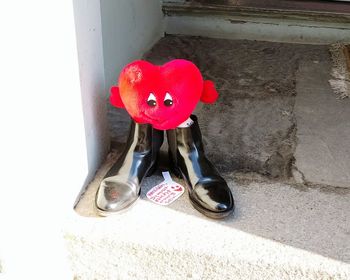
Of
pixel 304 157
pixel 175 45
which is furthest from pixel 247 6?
pixel 304 157

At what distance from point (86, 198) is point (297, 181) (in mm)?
468

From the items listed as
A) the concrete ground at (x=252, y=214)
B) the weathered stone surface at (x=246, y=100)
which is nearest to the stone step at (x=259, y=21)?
the weathered stone surface at (x=246, y=100)

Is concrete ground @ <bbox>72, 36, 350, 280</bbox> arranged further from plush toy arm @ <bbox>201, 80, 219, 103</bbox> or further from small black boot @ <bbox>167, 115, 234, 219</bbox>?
plush toy arm @ <bbox>201, 80, 219, 103</bbox>

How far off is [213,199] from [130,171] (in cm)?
19

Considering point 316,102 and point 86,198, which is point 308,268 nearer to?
point 86,198

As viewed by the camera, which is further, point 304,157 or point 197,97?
point 304,157

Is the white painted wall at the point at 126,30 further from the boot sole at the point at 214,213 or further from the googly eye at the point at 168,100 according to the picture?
the boot sole at the point at 214,213

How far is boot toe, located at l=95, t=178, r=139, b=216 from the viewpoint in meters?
0.89

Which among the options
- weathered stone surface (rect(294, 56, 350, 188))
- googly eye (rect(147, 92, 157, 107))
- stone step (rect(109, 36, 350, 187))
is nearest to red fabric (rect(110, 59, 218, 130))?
googly eye (rect(147, 92, 157, 107))

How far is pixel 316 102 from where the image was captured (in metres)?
1.38

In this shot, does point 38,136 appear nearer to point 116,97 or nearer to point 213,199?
point 116,97

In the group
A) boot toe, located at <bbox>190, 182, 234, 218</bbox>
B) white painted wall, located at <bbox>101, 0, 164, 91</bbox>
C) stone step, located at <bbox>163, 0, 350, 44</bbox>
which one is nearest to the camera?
boot toe, located at <bbox>190, 182, 234, 218</bbox>

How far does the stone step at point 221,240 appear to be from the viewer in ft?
2.68

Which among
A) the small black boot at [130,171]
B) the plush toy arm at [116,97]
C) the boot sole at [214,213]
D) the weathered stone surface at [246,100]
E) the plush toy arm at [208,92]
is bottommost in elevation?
the weathered stone surface at [246,100]
